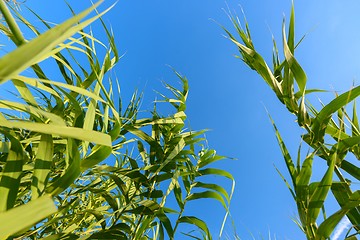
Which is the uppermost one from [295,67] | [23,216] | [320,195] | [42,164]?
[295,67]

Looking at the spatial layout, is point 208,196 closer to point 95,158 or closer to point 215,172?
point 215,172

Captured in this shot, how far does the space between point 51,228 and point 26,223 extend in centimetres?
86

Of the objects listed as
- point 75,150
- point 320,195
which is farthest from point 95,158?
point 320,195

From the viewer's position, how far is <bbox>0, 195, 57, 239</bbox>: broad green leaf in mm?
274

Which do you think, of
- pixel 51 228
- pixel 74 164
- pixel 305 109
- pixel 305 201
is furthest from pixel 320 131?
pixel 51 228

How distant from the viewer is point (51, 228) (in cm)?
108

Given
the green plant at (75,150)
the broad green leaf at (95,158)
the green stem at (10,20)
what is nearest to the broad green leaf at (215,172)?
the green plant at (75,150)

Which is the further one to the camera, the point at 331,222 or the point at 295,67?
the point at 295,67

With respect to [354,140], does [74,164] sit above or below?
below

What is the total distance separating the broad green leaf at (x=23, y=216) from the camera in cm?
27

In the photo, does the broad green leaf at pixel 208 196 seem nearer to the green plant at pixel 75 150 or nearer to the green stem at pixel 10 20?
the green plant at pixel 75 150

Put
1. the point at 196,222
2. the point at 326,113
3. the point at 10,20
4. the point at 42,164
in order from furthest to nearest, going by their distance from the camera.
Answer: the point at 196,222 < the point at 326,113 < the point at 42,164 < the point at 10,20

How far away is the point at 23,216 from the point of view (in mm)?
292

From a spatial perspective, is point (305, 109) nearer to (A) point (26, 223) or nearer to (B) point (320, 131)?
(B) point (320, 131)
